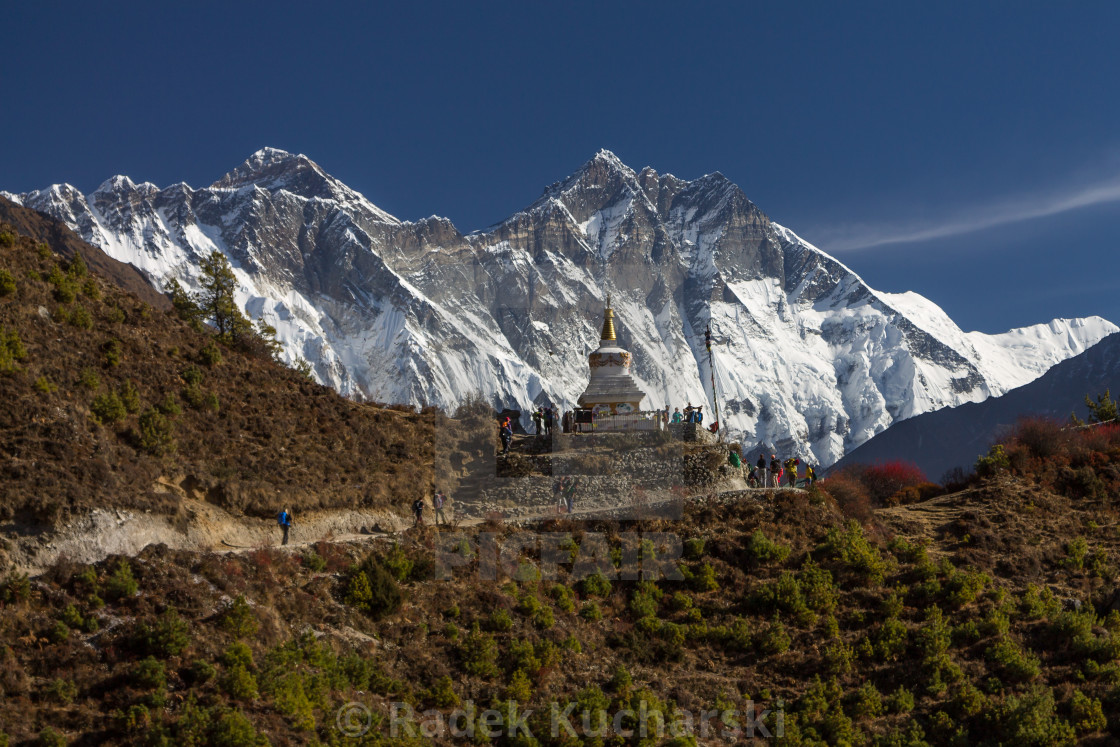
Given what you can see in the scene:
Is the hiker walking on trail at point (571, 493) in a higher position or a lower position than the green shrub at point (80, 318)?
lower

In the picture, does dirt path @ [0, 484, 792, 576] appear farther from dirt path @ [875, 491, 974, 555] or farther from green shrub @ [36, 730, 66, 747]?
green shrub @ [36, 730, 66, 747]

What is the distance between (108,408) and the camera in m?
27.9

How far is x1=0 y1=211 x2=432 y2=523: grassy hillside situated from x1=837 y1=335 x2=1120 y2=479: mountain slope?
11274 cm

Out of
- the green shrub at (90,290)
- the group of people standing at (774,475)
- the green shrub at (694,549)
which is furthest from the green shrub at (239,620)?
the group of people standing at (774,475)

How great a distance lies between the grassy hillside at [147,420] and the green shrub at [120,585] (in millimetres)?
3007

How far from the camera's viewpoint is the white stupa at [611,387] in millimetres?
46312

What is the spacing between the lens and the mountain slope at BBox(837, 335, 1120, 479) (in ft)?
463

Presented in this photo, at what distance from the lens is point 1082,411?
136250mm

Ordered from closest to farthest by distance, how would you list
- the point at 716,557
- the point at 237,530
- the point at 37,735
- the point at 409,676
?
the point at 37,735
the point at 409,676
the point at 237,530
the point at 716,557

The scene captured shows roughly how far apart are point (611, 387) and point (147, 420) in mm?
23915

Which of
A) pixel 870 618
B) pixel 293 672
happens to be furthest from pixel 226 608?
pixel 870 618

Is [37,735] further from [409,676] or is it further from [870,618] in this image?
[870,618]

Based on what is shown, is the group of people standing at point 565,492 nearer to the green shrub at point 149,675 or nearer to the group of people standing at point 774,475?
the group of people standing at point 774,475

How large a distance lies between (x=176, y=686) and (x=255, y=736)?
2156mm
